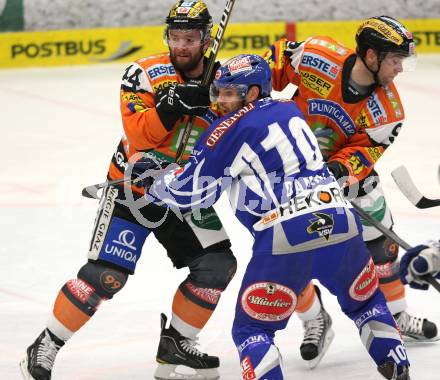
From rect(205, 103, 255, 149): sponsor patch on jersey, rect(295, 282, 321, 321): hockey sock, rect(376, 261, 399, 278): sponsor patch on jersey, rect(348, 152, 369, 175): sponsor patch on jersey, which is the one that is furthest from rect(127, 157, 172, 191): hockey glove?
rect(376, 261, 399, 278): sponsor patch on jersey

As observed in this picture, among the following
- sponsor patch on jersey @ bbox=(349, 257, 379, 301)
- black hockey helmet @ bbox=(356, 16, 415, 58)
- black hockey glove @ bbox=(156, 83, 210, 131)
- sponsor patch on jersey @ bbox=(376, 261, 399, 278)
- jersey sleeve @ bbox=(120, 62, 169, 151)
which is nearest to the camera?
sponsor patch on jersey @ bbox=(349, 257, 379, 301)

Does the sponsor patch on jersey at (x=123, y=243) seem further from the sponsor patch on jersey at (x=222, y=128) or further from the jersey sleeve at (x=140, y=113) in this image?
the sponsor patch on jersey at (x=222, y=128)

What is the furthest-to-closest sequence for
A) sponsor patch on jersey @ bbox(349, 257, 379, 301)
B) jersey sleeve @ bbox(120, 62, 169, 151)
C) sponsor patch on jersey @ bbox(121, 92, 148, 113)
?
Result: sponsor patch on jersey @ bbox(121, 92, 148, 113) → jersey sleeve @ bbox(120, 62, 169, 151) → sponsor patch on jersey @ bbox(349, 257, 379, 301)

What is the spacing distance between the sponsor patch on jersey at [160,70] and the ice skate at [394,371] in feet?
4.53

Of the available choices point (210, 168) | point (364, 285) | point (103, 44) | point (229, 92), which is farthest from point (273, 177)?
point (103, 44)

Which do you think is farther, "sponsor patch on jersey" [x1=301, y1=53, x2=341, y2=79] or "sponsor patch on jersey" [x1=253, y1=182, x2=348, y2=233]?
"sponsor patch on jersey" [x1=301, y1=53, x2=341, y2=79]

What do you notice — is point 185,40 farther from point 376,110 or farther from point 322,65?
point 376,110

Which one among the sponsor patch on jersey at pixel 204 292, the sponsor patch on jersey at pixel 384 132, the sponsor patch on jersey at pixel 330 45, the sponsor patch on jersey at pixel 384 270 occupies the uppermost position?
the sponsor patch on jersey at pixel 330 45

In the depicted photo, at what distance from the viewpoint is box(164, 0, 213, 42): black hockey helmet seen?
14.6ft

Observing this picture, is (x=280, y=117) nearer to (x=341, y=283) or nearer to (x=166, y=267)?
(x=341, y=283)

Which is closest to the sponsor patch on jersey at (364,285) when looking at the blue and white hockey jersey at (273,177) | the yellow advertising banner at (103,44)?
the blue and white hockey jersey at (273,177)

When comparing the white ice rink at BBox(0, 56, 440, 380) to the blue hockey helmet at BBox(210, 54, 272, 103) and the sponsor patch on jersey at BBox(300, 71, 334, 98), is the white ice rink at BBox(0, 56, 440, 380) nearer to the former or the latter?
the sponsor patch on jersey at BBox(300, 71, 334, 98)

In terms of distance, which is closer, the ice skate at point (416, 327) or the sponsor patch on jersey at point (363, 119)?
the sponsor patch on jersey at point (363, 119)

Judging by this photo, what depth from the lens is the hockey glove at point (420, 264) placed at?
12.3 ft
